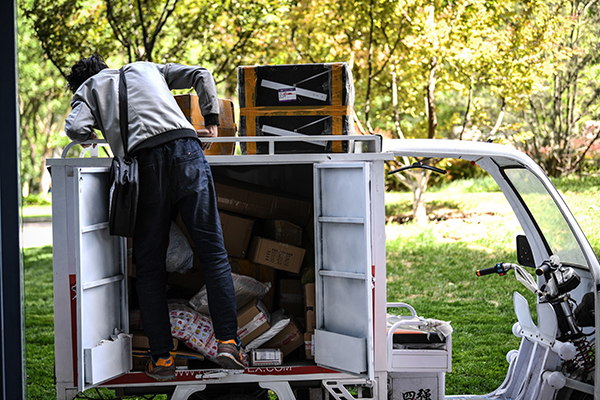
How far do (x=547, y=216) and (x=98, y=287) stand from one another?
2.87 m

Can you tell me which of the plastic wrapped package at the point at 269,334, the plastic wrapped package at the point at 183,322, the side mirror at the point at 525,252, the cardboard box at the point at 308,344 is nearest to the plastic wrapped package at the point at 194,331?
the plastic wrapped package at the point at 183,322

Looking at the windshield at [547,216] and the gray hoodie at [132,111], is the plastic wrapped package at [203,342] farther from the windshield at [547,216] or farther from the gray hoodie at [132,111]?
the windshield at [547,216]

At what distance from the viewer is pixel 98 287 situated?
2814 millimetres

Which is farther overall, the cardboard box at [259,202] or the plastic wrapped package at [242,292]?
the cardboard box at [259,202]

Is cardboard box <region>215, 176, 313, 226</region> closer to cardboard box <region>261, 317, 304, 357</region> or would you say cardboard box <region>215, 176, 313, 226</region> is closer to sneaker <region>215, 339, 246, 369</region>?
cardboard box <region>261, 317, 304, 357</region>

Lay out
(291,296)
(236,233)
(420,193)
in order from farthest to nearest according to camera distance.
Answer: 1. (420,193)
2. (291,296)
3. (236,233)

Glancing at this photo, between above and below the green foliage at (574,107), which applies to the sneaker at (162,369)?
below

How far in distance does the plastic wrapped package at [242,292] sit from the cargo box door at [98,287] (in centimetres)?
53

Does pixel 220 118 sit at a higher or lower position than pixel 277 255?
higher

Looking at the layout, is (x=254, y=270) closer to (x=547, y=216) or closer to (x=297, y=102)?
(x=297, y=102)

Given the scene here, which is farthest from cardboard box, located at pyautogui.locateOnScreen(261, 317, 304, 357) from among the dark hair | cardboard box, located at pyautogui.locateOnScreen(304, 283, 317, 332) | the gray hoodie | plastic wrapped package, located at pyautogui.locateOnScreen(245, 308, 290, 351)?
the dark hair

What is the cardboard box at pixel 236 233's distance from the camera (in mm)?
3932

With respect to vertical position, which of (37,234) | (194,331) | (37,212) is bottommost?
(37,234)

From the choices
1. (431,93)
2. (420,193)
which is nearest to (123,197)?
(431,93)
